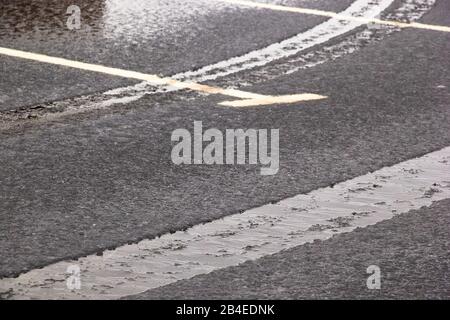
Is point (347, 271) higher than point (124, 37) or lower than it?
lower

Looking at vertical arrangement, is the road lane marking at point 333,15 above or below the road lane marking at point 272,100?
above

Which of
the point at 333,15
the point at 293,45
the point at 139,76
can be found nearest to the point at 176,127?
the point at 139,76

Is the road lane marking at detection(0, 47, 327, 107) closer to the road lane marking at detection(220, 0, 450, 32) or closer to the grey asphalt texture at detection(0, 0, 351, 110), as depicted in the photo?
the grey asphalt texture at detection(0, 0, 351, 110)

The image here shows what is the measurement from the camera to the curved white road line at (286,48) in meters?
8.22

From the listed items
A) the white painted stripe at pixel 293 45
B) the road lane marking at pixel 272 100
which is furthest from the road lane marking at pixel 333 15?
the road lane marking at pixel 272 100

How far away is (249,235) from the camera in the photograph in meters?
5.46

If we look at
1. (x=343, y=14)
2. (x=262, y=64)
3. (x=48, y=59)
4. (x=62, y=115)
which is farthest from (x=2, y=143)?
(x=343, y=14)

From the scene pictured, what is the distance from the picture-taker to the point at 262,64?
28.0ft

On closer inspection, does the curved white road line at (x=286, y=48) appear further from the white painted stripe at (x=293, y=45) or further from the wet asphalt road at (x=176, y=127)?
the wet asphalt road at (x=176, y=127)

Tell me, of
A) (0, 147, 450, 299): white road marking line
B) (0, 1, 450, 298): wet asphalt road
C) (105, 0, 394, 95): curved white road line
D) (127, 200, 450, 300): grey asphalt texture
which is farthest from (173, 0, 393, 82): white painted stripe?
(127, 200, 450, 300): grey asphalt texture

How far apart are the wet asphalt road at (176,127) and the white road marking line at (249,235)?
94 millimetres

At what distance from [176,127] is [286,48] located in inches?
87.5

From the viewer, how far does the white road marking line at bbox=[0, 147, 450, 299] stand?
16.0ft

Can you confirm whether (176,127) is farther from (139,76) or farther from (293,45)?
(293,45)
